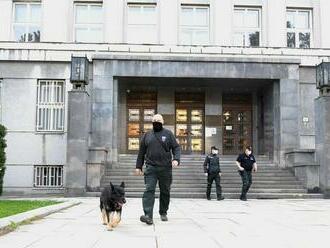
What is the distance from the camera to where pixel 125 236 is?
799 cm

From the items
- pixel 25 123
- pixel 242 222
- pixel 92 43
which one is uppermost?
pixel 92 43

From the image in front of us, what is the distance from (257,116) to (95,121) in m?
7.97

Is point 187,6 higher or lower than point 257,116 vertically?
higher

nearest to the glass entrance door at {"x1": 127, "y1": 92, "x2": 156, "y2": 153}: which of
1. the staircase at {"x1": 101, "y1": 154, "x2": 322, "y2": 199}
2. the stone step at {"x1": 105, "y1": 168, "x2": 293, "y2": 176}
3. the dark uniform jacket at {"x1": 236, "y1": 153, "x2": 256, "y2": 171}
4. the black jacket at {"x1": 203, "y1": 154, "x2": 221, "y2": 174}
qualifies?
the staircase at {"x1": 101, "y1": 154, "x2": 322, "y2": 199}

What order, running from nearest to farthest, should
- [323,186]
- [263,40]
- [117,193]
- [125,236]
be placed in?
[125,236]
[117,193]
[323,186]
[263,40]

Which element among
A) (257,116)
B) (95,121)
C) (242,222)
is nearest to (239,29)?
(257,116)

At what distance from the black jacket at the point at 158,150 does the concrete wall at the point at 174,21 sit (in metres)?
15.3

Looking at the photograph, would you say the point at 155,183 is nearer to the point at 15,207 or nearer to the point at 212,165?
the point at 15,207

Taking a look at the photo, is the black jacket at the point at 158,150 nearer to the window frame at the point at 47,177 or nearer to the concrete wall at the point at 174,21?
the window frame at the point at 47,177

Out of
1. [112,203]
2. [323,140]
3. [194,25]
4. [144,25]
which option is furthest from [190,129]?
[112,203]

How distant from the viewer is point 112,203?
28.4 feet

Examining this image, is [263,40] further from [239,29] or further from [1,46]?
[1,46]

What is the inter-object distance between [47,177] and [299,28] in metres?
13.6

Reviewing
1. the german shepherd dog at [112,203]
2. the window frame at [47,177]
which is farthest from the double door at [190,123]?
the german shepherd dog at [112,203]
